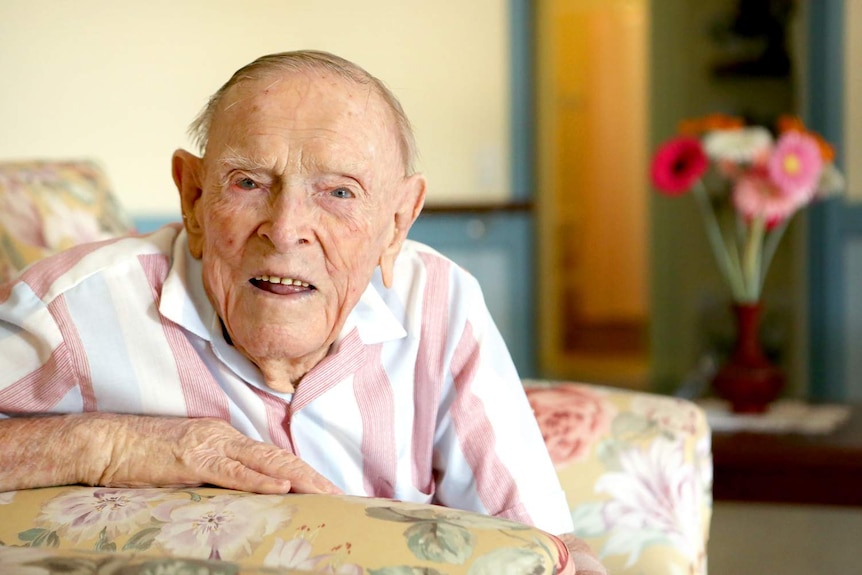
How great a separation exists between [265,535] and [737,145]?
6.57 feet

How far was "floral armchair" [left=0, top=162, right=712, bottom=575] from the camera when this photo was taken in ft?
2.58

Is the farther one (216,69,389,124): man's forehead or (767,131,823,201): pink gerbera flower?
(767,131,823,201): pink gerbera flower

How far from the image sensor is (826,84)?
3.69 m

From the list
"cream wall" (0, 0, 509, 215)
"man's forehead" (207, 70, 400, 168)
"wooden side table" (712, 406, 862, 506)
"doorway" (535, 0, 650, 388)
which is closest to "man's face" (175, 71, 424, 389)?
"man's forehead" (207, 70, 400, 168)

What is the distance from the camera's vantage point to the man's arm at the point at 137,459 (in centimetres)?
95

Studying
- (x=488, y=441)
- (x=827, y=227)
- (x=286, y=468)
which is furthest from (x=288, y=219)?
(x=827, y=227)

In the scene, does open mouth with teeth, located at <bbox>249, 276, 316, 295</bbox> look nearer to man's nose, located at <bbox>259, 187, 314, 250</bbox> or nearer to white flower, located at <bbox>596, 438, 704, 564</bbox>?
man's nose, located at <bbox>259, 187, 314, 250</bbox>

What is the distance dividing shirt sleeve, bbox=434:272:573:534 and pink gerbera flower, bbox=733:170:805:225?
1.55 meters

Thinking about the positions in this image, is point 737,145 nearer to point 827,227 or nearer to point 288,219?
point 827,227

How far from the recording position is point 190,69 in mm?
3738

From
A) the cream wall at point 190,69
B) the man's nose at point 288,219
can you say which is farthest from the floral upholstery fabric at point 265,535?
the cream wall at point 190,69

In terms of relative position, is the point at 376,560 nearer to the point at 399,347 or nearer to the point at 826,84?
the point at 399,347

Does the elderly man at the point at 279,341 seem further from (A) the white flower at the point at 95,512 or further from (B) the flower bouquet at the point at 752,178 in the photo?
(B) the flower bouquet at the point at 752,178

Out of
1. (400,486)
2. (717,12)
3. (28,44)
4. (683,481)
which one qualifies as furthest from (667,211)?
(400,486)
